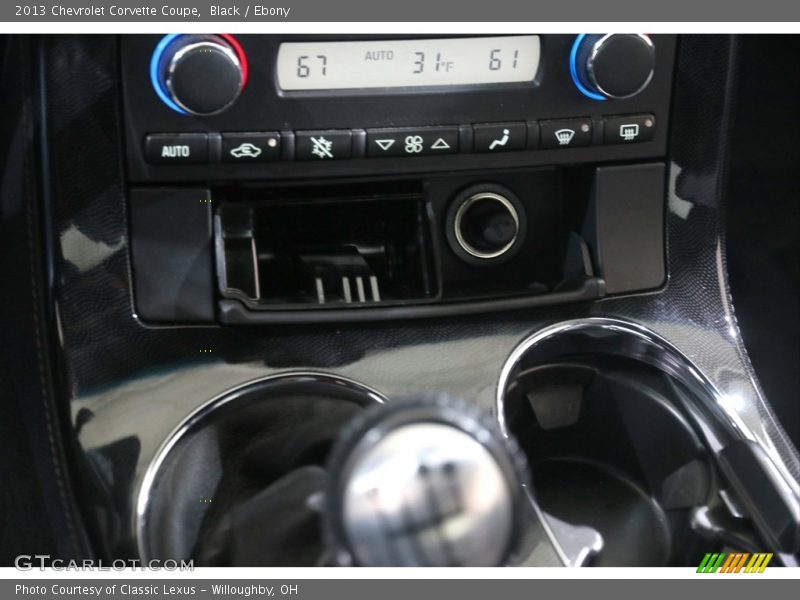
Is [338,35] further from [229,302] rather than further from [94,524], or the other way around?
[94,524]

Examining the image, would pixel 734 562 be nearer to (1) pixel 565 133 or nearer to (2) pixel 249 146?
(1) pixel 565 133

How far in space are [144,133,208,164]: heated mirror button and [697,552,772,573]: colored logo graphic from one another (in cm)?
45

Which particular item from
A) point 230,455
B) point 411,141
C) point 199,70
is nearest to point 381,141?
point 411,141

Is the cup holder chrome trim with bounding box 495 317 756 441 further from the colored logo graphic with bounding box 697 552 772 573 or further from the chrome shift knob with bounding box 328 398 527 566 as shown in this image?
the chrome shift knob with bounding box 328 398 527 566

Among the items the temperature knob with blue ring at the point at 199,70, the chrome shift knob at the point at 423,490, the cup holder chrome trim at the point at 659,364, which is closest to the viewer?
the chrome shift knob at the point at 423,490

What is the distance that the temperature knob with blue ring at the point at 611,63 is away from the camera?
0.66m

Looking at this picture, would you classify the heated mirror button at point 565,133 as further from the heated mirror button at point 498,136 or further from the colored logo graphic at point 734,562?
the colored logo graphic at point 734,562

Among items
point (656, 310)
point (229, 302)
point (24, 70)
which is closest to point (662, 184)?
point (656, 310)

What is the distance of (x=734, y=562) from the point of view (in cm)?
68

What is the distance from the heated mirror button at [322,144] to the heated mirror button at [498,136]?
0.09 metres

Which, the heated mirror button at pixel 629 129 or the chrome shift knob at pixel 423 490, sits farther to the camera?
the heated mirror button at pixel 629 129

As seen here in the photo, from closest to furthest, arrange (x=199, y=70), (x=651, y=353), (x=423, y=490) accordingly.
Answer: (x=423, y=490), (x=199, y=70), (x=651, y=353)

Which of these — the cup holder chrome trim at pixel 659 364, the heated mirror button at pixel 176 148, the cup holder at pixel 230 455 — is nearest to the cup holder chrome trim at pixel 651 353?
the cup holder chrome trim at pixel 659 364

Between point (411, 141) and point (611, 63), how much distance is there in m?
0.15
